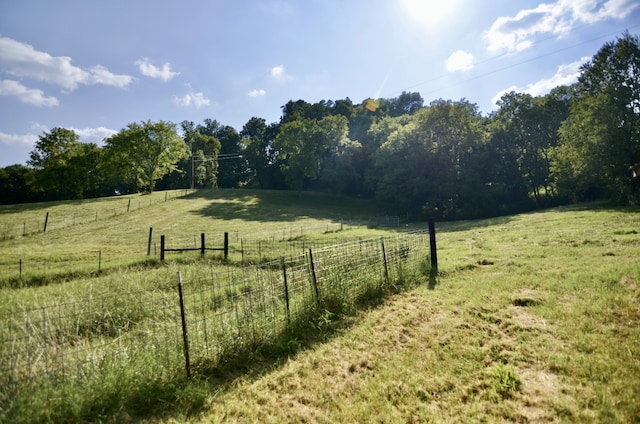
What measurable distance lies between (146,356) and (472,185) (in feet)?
131

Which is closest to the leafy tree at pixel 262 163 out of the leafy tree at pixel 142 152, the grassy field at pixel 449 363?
the leafy tree at pixel 142 152

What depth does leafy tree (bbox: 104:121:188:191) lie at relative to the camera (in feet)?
164

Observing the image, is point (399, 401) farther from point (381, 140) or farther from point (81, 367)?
point (381, 140)

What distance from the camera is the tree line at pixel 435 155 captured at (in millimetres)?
30109

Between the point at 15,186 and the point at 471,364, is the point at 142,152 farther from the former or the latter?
the point at 471,364

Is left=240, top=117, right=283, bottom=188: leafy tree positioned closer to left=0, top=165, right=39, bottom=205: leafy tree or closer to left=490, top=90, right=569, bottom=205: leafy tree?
left=0, top=165, right=39, bottom=205: leafy tree

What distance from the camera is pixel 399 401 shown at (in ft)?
12.6

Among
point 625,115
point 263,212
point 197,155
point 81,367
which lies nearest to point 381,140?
point 263,212

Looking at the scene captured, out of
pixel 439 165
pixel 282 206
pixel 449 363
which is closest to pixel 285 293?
pixel 449 363

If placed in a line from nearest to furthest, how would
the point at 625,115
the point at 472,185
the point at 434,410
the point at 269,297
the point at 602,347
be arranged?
the point at 434,410 < the point at 602,347 < the point at 269,297 < the point at 625,115 < the point at 472,185

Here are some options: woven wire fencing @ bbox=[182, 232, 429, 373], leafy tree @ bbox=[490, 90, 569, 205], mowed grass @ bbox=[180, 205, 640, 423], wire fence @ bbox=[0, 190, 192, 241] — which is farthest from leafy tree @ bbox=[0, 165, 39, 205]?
leafy tree @ bbox=[490, 90, 569, 205]

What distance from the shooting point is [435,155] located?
38531 mm

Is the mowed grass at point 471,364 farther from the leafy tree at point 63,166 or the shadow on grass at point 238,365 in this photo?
the leafy tree at point 63,166

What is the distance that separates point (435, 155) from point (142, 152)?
44.9m
